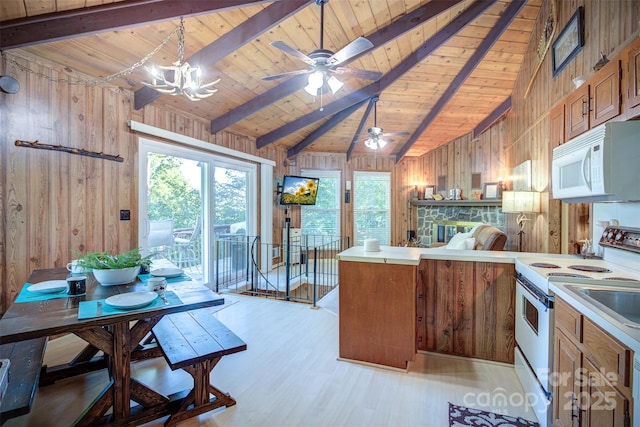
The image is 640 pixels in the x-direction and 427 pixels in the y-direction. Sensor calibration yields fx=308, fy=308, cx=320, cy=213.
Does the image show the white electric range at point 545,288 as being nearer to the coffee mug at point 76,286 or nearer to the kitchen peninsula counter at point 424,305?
the kitchen peninsula counter at point 424,305

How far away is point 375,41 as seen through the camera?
346cm

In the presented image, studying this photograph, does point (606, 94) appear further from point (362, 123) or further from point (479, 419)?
point (362, 123)

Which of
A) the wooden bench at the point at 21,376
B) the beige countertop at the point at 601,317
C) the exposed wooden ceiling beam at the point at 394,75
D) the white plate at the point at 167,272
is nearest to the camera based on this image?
the beige countertop at the point at 601,317

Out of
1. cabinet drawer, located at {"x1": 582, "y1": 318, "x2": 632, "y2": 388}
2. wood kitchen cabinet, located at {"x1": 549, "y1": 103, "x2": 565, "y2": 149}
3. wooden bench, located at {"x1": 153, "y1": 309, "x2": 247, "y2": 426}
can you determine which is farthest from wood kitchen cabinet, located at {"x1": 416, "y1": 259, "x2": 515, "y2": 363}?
wooden bench, located at {"x1": 153, "y1": 309, "x2": 247, "y2": 426}

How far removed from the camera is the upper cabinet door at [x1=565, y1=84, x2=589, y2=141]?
79.4 inches

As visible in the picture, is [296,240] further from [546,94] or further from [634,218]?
[634,218]

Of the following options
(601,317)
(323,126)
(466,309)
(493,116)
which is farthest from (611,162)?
(323,126)

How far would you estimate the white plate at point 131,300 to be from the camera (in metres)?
1.59

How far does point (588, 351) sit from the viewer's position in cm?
130

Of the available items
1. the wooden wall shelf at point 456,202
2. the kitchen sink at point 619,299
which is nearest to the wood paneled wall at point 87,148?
the kitchen sink at point 619,299

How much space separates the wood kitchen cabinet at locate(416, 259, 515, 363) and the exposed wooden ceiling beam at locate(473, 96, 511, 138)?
4024mm

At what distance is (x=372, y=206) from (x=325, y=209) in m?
1.18

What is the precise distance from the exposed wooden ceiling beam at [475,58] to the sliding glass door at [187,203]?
11.7 feet

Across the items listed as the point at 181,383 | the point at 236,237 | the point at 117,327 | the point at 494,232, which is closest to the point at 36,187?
the point at 117,327
